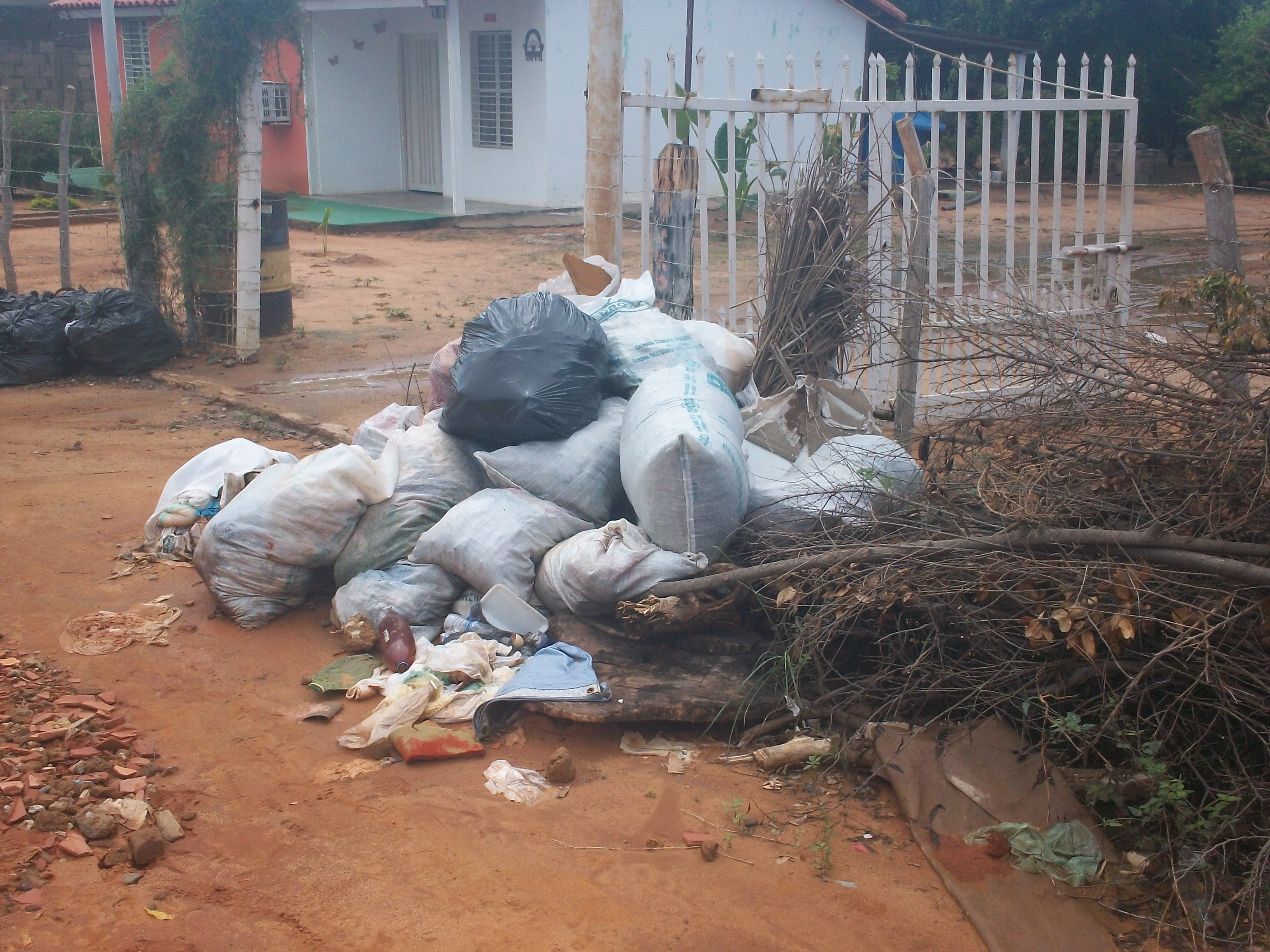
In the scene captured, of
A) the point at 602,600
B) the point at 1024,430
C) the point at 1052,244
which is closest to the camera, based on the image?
the point at 1024,430

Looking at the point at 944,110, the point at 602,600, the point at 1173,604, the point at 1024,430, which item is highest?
the point at 944,110

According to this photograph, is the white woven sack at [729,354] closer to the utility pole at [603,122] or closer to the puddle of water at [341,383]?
the utility pole at [603,122]

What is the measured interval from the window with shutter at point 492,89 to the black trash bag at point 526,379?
12.6 metres

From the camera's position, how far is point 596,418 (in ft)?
12.9

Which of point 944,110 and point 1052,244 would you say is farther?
point 1052,244

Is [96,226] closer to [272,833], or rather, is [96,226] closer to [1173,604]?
[272,833]

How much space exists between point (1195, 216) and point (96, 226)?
1470 cm

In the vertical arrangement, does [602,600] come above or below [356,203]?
below

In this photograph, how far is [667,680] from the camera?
312cm

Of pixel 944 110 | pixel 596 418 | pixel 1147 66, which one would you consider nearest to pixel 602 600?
pixel 596 418

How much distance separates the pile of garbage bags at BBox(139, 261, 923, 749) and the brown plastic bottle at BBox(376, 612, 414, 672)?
0.04 feet

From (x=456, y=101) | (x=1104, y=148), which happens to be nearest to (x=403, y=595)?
(x=1104, y=148)

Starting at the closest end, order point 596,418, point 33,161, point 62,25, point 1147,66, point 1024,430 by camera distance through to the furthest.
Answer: point 1024,430 < point 596,418 < point 33,161 < point 1147,66 < point 62,25

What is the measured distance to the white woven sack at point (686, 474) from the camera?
3250mm
